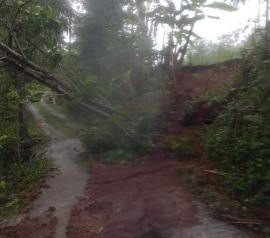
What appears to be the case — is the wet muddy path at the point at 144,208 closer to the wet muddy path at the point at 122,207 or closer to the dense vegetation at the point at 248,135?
the wet muddy path at the point at 122,207

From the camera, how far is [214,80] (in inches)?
457

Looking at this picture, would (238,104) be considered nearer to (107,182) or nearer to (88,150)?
(107,182)

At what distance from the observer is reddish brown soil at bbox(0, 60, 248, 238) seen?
6441 millimetres

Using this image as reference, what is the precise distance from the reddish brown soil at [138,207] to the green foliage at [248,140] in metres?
0.75

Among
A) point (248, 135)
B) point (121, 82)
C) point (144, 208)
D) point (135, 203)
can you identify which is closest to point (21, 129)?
point (121, 82)

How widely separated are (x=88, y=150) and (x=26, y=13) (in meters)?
4.20

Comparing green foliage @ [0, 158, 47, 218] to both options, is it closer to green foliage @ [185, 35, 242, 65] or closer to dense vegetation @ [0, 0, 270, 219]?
dense vegetation @ [0, 0, 270, 219]

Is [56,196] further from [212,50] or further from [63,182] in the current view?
[212,50]

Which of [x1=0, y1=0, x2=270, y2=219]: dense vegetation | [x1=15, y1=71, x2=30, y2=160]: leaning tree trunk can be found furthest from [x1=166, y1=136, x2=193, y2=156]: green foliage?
[x1=15, y1=71, x2=30, y2=160]: leaning tree trunk

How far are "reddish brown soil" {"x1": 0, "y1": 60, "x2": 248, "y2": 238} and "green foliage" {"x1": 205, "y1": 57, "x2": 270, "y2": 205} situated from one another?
0.75 meters

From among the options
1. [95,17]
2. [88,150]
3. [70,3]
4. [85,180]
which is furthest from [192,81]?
[70,3]

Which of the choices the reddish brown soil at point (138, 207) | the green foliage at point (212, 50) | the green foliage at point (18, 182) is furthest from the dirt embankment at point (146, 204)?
the green foliage at point (212, 50)

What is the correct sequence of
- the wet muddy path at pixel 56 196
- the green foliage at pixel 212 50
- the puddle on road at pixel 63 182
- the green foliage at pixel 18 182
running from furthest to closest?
the green foliage at pixel 212 50 < the green foliage at pixel 18 182 < the puddle on road at pixel 63 182 < the wet muddy path at pixel 56 196

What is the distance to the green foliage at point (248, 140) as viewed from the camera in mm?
6828
